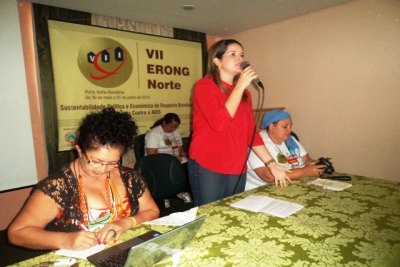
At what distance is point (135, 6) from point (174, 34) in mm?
1219

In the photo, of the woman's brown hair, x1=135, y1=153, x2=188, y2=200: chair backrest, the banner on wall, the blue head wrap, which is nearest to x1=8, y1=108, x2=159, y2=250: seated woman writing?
the woman's brown hair

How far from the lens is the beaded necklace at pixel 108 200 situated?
1314 millimetres

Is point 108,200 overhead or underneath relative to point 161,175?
overhead

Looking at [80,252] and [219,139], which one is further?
[219,139]

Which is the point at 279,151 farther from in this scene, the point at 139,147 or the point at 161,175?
the point at 139,147

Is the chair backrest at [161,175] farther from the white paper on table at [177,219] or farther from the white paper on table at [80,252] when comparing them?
the white paper on table at [80,252]

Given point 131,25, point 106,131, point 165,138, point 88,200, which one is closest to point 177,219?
point 88,200

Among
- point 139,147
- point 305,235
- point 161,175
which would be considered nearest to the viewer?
point 305,235

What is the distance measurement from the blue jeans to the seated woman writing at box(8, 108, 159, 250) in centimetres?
43

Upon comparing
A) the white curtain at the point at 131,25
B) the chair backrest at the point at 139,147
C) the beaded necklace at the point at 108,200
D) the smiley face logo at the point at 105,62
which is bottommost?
the chair backrest at the point at 139,147

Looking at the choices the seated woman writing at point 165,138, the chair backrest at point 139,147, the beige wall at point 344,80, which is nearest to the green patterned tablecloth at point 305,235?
the beige wall at point 344,80

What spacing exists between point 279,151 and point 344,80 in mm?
1830

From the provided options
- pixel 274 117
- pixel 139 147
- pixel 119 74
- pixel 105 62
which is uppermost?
pixel 105 62

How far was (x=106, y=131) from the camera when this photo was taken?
4.26 feet
